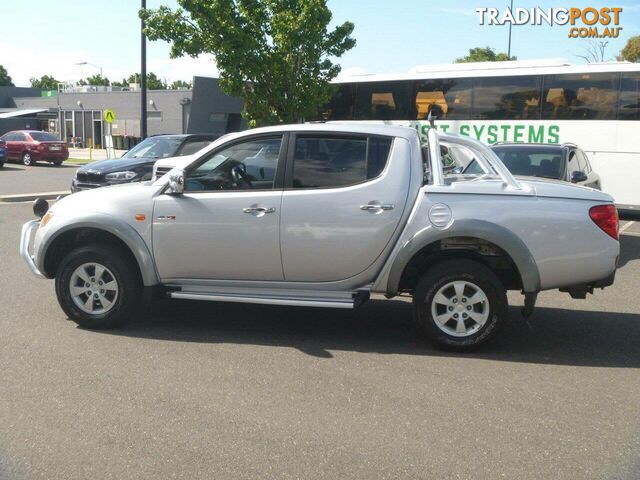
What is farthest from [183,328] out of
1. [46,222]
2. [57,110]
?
[57,110]

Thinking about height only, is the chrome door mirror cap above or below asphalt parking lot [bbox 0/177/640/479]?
above

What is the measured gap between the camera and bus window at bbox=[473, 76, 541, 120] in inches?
641

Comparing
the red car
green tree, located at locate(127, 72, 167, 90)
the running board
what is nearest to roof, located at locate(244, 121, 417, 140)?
the running board

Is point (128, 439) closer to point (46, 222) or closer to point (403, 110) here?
point (46, 222)

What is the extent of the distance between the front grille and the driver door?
844 centimetres

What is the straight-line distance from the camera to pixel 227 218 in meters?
5.93

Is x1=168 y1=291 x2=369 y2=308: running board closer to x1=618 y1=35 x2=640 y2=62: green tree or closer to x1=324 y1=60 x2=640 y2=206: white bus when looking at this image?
x1=324 y1=60 x2=640 y2=206: white bus

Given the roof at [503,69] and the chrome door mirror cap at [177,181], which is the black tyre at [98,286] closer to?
the chrome door mirror cap at [177,181]

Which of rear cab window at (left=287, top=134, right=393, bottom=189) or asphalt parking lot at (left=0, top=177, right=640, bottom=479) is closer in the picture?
asphalt parking lot at (left=0, top=177, right=640, bottom=479)

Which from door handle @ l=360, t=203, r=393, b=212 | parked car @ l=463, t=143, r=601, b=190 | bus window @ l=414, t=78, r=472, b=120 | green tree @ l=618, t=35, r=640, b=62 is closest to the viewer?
door handle @ l=360, t=203, r=393, b=212

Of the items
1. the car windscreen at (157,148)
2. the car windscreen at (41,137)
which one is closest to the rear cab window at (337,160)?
the car windscreen at (157,148)

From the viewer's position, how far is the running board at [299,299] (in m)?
5.75

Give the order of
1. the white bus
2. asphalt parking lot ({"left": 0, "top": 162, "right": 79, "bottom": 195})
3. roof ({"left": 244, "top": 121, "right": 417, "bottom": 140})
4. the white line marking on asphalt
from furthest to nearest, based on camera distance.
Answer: asphalt parking lot ({"left": 0, "top": 162, "right": 79, "bottom": 195}) < the white bus < the white line marking on asphalt < roof ({"left": 244, "top": 121, "right": 417, "bottom": 140})

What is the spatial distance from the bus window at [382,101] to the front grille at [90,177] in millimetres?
7711
